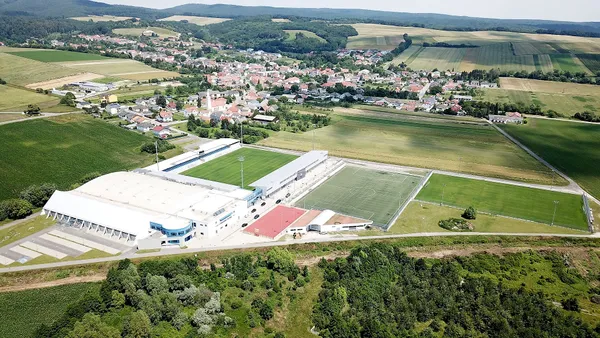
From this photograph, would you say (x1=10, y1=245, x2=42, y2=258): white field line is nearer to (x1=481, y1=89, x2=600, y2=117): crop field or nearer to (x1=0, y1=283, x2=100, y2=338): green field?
(x1=0, y1=283, x2=100, y2=338): green field

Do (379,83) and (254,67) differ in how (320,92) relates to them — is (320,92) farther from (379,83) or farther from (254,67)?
(254,67)

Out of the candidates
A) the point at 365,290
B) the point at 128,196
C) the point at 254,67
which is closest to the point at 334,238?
the point at 365,290

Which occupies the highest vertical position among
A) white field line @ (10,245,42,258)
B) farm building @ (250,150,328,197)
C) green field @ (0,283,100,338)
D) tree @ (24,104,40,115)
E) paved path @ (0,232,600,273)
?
tree @ (24,104,40,115)

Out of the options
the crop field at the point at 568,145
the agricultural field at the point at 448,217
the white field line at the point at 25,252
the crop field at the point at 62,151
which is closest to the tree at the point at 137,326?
the white field line at the point at 25,252

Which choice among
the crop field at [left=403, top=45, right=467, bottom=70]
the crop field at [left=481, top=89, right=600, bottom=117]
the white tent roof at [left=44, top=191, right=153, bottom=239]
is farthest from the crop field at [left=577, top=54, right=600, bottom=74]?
the white tent roof at [left=44, top=191, right=153, bottom=239]

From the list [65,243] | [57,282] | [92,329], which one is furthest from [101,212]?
[92,329]

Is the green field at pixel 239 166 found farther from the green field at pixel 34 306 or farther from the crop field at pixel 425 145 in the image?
the green field at pixel 34 306
